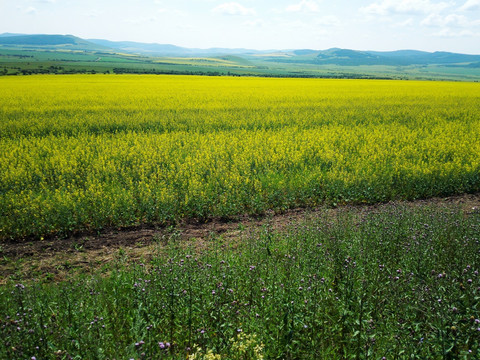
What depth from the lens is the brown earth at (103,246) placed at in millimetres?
6808

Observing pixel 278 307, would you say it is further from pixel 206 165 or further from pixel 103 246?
pixel 206 165

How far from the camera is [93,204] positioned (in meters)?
9.15

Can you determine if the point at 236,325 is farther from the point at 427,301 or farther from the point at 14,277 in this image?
the point at 14,277

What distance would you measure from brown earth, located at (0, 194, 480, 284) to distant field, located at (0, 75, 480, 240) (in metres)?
0.48

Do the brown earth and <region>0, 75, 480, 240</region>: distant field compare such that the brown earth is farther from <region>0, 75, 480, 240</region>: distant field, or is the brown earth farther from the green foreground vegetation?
the green foreground vegetation

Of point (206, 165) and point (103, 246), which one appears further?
point (206, 165)

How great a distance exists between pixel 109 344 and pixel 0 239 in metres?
5.91

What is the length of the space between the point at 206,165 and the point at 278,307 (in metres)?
8.55

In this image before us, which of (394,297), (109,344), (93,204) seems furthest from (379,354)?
(93,204)

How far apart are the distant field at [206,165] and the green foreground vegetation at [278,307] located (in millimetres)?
2978

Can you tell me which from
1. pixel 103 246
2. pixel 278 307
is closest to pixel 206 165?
pixel 103 246

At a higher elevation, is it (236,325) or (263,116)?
(263,116)

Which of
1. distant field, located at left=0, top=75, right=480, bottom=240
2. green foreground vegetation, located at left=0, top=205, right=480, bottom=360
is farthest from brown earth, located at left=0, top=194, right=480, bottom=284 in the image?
green foreground vegetation, located at left=0, top=205, right=480, bottom=360

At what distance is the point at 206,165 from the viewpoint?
1253 cm
